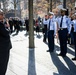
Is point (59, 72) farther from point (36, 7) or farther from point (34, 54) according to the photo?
point (36, 7)

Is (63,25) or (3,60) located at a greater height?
(63,25)

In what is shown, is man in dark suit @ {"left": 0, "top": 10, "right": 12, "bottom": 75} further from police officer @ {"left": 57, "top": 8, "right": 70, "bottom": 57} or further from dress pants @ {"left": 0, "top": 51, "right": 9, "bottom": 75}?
police officer @ {"left": 57, "top": 8, "right": 70, "bottom": 57}

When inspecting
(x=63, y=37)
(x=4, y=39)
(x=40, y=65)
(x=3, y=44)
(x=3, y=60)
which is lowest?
(x=40, y=65)

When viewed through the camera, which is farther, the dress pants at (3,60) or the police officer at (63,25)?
the police officer at (63,25)

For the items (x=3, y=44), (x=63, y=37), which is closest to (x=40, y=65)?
(x=63, y=37)

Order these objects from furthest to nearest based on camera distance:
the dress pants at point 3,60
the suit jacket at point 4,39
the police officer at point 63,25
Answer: the police officer at point 63,25 < the dress pants at point 3,60 < the suit jacket at point 4,39

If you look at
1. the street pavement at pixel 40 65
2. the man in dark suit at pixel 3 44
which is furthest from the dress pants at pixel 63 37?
the man in dark suit at pixel 3 44

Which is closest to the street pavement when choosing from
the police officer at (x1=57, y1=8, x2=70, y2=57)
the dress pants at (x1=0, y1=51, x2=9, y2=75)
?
the police officer at (x1=57, y1=8, x2=70, y2=57)

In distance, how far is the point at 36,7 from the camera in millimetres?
58344

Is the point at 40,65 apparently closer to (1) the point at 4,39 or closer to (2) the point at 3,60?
(2) the point at 3,60

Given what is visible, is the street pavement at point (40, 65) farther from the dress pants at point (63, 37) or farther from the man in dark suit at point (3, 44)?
the man in dark suit at point (3, 44)

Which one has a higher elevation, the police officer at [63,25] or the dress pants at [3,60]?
the police officer at [63,25]

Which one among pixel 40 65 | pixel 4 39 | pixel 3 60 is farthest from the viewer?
pixel 40 65

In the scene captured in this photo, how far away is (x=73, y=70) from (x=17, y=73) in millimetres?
1621
